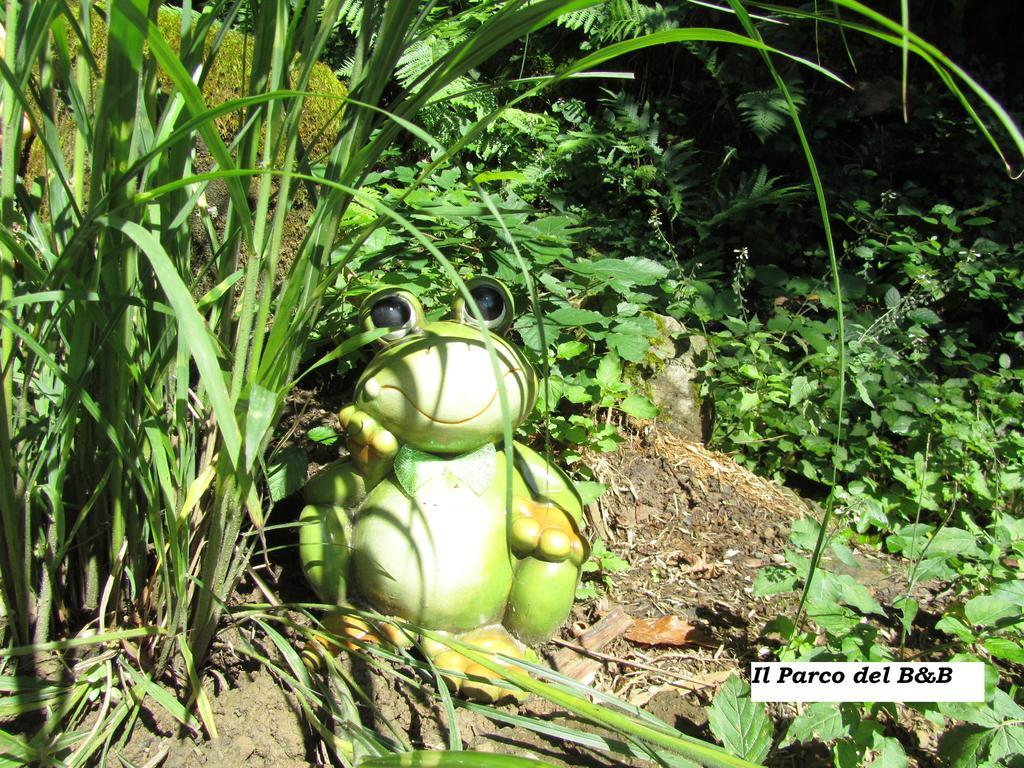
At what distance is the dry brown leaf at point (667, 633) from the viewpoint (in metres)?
1.60

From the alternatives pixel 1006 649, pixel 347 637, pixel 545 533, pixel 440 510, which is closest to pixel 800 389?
pixel 1006 649

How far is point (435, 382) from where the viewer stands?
1.26 meters

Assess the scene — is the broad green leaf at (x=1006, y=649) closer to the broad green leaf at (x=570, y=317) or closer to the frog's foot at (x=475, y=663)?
the frog's foot at (x=475, y=663)

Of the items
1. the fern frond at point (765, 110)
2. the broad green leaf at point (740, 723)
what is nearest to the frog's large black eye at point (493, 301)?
the broad green leaf at point (740, 723)

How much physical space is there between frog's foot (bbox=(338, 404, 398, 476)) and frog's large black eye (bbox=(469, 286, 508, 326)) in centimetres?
25

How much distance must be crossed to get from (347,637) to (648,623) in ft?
2.21

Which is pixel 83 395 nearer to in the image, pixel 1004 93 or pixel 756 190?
pixel 756 190

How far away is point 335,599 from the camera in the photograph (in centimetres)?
135

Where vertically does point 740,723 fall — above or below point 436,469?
below

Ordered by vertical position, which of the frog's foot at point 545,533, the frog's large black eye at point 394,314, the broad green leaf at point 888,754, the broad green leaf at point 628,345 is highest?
the frog's large black eye at point 394,314

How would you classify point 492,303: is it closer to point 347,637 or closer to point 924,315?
point 347,637

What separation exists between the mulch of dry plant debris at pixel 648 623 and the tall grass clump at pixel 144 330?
2.4 inches

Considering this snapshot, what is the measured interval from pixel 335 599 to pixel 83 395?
24.6 inches

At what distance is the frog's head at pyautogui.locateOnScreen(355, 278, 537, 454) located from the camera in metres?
1.26
